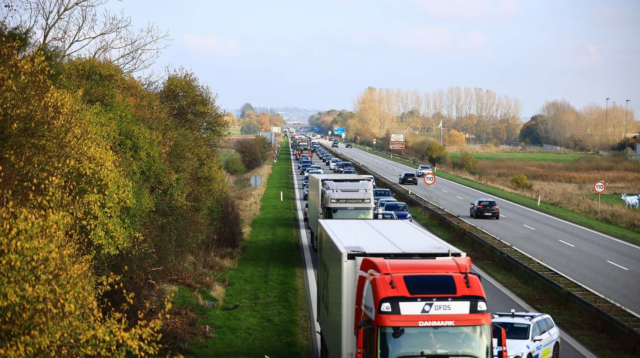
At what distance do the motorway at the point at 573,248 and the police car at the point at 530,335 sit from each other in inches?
260

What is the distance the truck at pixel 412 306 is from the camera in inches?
331

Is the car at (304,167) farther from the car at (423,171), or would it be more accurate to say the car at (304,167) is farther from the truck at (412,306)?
the truck at (412,306)

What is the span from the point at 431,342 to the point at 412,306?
1.66 feet

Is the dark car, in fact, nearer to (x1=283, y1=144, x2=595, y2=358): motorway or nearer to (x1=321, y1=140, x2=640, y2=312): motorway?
(x1=321, y1=140, x2=640, y2=312): motorway

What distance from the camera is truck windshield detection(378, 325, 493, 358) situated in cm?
837

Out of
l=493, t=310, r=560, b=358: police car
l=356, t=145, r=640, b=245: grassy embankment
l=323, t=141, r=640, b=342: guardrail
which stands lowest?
l=356, t=145, r=640, b=245: grassy embankment

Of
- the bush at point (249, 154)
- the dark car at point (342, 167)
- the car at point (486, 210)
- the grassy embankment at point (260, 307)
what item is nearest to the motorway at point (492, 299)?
the grassy embankment at point (260, 307)

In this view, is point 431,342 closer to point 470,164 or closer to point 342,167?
point 342,167

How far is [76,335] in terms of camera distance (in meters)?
8.27

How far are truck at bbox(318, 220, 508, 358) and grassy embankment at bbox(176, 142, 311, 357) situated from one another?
5.76m

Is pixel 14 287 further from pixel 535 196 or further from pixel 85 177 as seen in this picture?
pixel 535 196

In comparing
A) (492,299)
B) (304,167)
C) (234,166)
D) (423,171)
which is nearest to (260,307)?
(492,299)

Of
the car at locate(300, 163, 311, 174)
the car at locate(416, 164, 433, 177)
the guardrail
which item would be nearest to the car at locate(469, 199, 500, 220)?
the guardrail

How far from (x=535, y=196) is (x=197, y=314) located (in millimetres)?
43878
